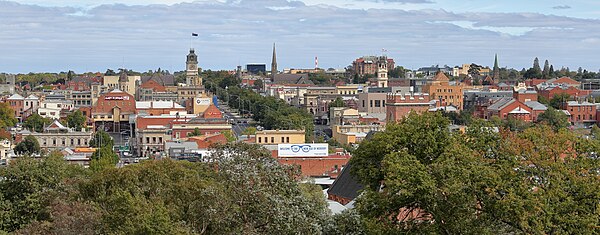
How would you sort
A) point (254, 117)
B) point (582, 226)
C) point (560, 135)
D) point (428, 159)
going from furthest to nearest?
point (254, 117), point (428, 159), point (560, 135), point (582, 226)

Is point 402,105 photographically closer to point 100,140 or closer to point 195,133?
point 195,133

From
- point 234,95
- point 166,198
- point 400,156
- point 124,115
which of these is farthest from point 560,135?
point 234,95

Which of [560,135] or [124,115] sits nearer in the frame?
[560,135]

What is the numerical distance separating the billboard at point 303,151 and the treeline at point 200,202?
1145 inches

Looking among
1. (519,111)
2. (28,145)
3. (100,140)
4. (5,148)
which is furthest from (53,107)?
(519,111)

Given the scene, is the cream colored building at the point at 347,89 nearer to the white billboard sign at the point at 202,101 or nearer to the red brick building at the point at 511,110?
the white billboard sign at the point at 202,101

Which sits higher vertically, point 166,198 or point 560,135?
point 560,135

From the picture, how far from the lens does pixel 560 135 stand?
2814 centimetres

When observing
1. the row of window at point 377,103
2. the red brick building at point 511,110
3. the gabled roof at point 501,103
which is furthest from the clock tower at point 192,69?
the red brick building at point 511,110

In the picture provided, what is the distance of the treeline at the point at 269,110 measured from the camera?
11275cm

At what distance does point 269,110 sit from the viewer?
5074 inches

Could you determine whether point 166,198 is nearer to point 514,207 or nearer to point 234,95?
point 514,207

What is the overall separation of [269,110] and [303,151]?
61.7 meters

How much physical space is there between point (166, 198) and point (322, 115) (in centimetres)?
11211
